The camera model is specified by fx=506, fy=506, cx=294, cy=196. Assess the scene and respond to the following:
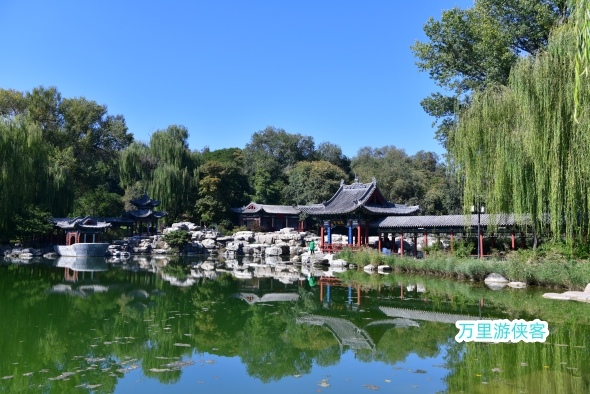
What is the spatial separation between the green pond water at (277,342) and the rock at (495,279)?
0.78 m

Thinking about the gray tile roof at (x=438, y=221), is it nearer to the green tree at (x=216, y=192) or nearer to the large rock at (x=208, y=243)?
the large rock at (x=208, y=243)

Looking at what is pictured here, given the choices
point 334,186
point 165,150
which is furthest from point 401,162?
point 165,150

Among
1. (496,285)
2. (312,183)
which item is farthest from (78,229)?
(496,285)

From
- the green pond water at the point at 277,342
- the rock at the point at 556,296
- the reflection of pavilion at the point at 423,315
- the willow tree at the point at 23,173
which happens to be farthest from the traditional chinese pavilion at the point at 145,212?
the rock at the point at 556,296

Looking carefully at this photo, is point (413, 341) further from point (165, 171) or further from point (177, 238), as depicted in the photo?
point (165, 171)

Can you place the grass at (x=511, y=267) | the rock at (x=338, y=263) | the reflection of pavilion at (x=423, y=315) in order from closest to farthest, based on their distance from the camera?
the reflection of pavilion at (x=423, y=315), the grass at (x=511, y=267), the rock at (x=338, y=263)

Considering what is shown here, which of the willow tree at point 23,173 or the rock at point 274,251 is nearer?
the willow tree at point 23,173

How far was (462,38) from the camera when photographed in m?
20.2

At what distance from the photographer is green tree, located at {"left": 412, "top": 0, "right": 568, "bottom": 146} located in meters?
18.0

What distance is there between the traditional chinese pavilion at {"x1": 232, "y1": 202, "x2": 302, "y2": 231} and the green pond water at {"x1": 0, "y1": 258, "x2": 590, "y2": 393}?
2099cm

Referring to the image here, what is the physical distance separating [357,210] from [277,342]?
1596cm

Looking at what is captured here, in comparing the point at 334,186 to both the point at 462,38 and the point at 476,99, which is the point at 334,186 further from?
the point at 476,99

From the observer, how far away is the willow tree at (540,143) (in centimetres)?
1063

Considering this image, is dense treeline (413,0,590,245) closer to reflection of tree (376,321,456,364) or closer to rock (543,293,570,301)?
rock (543,293,570,301)
